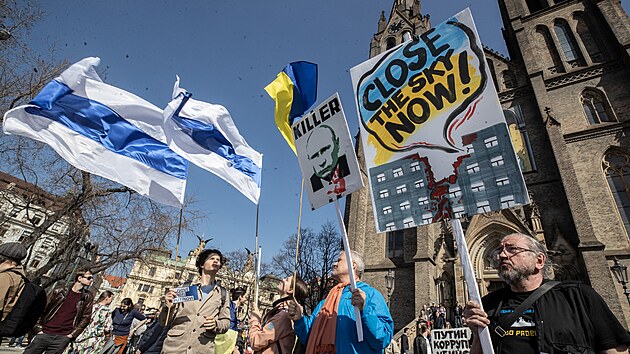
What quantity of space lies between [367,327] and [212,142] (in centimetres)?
388

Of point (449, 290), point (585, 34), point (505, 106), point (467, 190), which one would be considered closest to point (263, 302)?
point (449, 290)

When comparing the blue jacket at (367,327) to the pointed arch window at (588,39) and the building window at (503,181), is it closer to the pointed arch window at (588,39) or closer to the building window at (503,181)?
the building window at (503,181)

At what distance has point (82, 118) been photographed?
4.41 meters

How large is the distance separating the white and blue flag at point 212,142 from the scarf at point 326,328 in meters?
2.31

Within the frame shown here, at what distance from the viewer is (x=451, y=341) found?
8461 mm

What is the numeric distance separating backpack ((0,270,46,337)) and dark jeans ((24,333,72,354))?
1.14 meters

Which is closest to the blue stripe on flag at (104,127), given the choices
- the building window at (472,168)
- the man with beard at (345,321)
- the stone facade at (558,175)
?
the man with beard at (345,321)

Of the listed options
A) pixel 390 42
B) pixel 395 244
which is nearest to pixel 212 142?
pixel 395 244

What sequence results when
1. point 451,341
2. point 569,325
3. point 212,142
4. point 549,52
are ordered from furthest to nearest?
1. point 549,52
2. point 451,341
3. point 212,142
4. point 569,325

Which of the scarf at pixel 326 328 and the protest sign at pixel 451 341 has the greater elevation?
the scarf at pixel 326 328

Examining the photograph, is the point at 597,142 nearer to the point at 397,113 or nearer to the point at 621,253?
the point at 621,253

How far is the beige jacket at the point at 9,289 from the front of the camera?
2.98 m

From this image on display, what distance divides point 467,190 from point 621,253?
14.0m

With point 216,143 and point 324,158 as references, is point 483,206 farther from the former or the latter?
point 216,143
